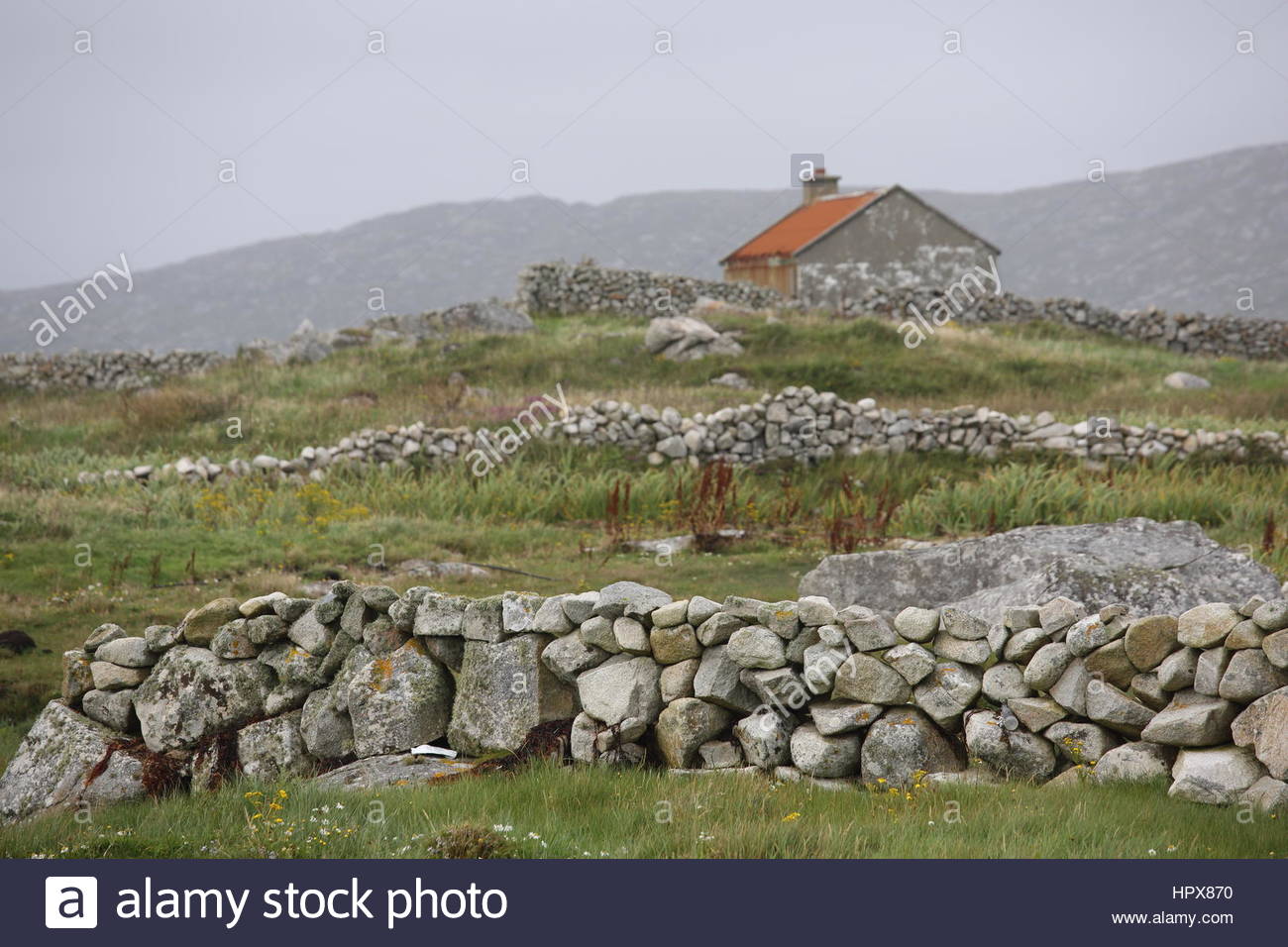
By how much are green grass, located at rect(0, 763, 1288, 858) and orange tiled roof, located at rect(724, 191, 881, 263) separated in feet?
116

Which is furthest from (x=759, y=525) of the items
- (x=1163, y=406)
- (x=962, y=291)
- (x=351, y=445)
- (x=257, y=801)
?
(x=962, y=291)

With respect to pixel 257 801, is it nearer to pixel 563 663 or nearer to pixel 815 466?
pixel 563 663

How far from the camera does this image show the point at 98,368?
30875mm

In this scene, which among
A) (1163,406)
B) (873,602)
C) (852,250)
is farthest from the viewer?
(852,250)

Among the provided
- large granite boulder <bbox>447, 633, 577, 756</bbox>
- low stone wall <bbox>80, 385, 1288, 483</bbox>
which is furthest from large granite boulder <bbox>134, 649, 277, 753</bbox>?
low stone wall <bbox>80, 385, 1288, 483</bbox>

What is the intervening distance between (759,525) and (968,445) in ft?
18.5

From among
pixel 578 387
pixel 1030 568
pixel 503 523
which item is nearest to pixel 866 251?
pixel 578 387

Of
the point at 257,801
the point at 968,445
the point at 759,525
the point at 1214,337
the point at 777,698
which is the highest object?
the point at 1214,337

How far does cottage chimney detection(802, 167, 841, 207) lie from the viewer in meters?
47.2

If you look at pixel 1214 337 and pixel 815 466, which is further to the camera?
pixel 1214 337

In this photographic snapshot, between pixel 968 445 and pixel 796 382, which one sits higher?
pixel 796 382

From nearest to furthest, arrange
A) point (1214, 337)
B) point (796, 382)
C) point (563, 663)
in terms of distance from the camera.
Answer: point (563, 663) → point (796, 382) → point (1214, 337)

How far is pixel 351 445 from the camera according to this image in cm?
1811

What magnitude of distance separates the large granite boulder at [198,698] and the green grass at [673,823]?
1.34 m
